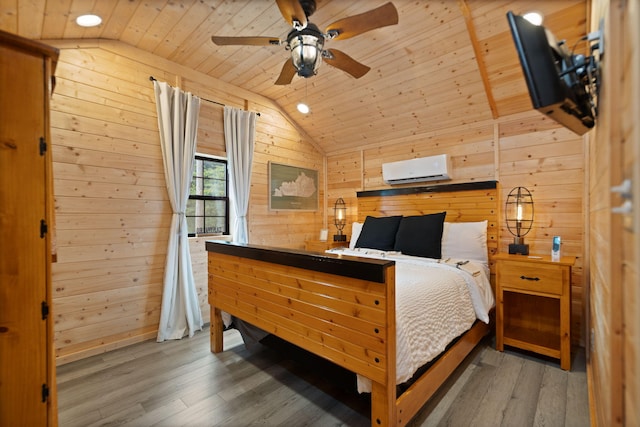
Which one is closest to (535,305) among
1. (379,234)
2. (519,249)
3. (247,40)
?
(519,249)

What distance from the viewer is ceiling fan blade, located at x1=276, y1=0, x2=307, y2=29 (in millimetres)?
1604

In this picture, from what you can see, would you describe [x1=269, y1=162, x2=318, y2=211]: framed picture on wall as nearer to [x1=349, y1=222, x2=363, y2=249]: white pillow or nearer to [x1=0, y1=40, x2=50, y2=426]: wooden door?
[x1=349, y1=222, x2=363, y2=249]: white pillow

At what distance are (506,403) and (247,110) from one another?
366 cm

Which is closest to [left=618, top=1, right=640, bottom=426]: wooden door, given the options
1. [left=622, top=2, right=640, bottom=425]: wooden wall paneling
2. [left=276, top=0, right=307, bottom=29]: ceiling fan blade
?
[left=622, top=2, right=640, bottom=425]: wooden wall paneling

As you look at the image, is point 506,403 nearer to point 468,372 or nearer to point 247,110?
point 468,372

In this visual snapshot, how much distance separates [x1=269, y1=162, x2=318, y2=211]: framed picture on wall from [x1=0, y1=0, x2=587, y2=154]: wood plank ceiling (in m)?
0.95

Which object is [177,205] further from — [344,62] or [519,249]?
[519,249]

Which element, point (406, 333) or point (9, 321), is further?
point (406, 333)

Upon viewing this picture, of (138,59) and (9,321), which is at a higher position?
(138,59)

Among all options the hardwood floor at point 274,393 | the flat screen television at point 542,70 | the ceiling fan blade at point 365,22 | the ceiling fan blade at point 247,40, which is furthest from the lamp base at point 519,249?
the ceiling fan blade at point 247,40

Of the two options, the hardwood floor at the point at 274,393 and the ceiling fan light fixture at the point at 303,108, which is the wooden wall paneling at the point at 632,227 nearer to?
the hardwood floor at the point at 274,393

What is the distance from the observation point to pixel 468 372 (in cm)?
214

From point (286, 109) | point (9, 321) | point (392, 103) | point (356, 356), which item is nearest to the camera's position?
point (9, 321)

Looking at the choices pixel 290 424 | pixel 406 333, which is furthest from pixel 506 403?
pixel 290 424
